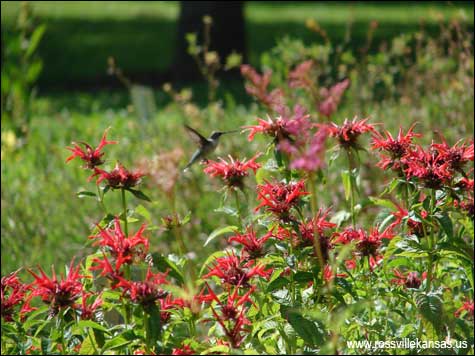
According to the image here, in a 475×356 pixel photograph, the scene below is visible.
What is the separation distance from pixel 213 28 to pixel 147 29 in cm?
530

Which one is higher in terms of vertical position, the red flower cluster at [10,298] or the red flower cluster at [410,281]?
the red flower cluster at [10,298]

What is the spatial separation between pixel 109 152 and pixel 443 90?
7.99 ft

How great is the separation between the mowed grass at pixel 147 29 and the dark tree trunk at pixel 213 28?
36 centimetres

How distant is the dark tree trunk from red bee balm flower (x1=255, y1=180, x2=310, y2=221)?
31.5 ft

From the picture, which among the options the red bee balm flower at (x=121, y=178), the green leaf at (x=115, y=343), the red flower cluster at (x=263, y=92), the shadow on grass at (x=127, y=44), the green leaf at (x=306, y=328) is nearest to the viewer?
the green leaf at (x=115, y=343)

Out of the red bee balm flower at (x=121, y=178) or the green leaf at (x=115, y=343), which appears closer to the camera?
the green leaf at (x=115, y=343)

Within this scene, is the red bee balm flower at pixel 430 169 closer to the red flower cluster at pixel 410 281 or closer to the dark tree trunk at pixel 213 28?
the red flower cluster at pixel 410 281

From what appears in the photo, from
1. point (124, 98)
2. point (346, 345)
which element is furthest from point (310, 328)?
point (124, 98)

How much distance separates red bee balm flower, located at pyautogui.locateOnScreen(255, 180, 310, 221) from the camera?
221 cm

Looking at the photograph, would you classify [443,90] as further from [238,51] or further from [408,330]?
[238,51]

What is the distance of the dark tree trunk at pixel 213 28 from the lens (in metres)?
11.7

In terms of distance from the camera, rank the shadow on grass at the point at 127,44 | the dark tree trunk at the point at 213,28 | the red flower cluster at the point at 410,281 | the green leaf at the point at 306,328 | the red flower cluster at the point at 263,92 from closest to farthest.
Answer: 1. the green leaf at the point at 306,328
2. the red flower cluster at the point at 410,281
3. the red flower cluster at the point at 263,92
4. the dark tree trunk at the point at 213,28
5. the shadow on grass at the point at 127,44

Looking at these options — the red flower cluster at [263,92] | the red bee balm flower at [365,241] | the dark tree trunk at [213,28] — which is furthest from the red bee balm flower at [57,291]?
the dark tree trunk at [213,28]

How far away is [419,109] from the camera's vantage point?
630 centimetres
